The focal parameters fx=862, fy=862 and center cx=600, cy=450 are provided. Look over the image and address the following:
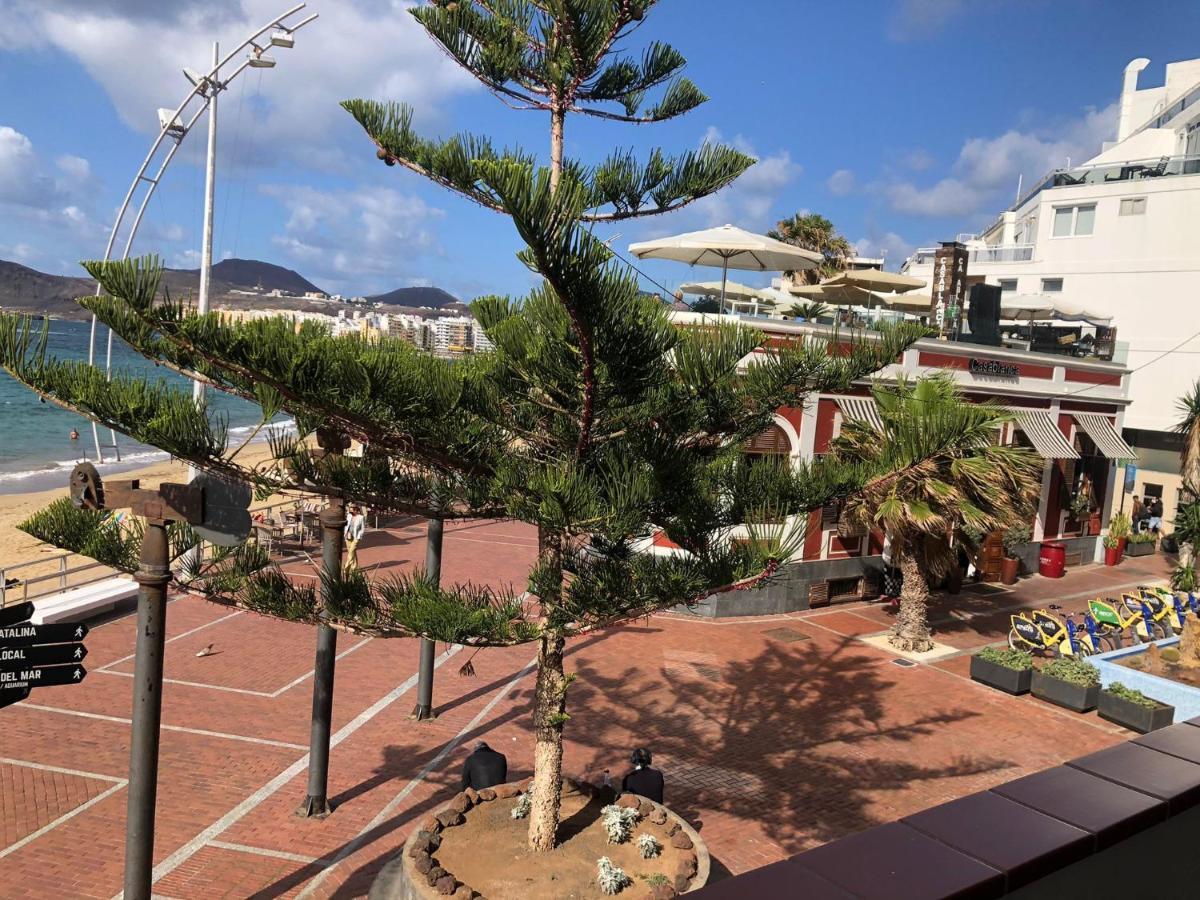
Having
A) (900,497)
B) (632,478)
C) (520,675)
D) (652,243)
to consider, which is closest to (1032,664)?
(900,497)

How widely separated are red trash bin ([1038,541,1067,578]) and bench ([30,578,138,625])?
59.7ft

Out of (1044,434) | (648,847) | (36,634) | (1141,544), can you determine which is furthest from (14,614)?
(1141,544)

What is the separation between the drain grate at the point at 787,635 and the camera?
13797mm

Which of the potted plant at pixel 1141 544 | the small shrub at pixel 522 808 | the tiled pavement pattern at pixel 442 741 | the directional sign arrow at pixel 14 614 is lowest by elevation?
the tiled pavement pattern at pixel 442 741

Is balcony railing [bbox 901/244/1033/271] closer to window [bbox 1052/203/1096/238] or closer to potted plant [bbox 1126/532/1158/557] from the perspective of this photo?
window [bbox 1052/203/1096/238]

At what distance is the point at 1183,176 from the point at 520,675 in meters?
27.0

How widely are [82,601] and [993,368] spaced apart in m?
16.9

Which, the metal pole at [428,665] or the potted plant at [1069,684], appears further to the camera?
the potted plant at [1069,684]

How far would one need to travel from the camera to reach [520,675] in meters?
11.5

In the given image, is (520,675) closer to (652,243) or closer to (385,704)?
(385,704)

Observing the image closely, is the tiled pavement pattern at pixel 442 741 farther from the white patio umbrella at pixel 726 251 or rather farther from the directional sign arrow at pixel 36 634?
the white patio umbrella at pixel 726 251

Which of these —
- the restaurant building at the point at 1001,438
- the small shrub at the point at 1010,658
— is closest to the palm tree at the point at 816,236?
the restaurant building at the point at 1001,438

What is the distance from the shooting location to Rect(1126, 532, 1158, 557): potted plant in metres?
22.3

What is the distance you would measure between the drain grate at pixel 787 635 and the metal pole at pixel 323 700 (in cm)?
813
